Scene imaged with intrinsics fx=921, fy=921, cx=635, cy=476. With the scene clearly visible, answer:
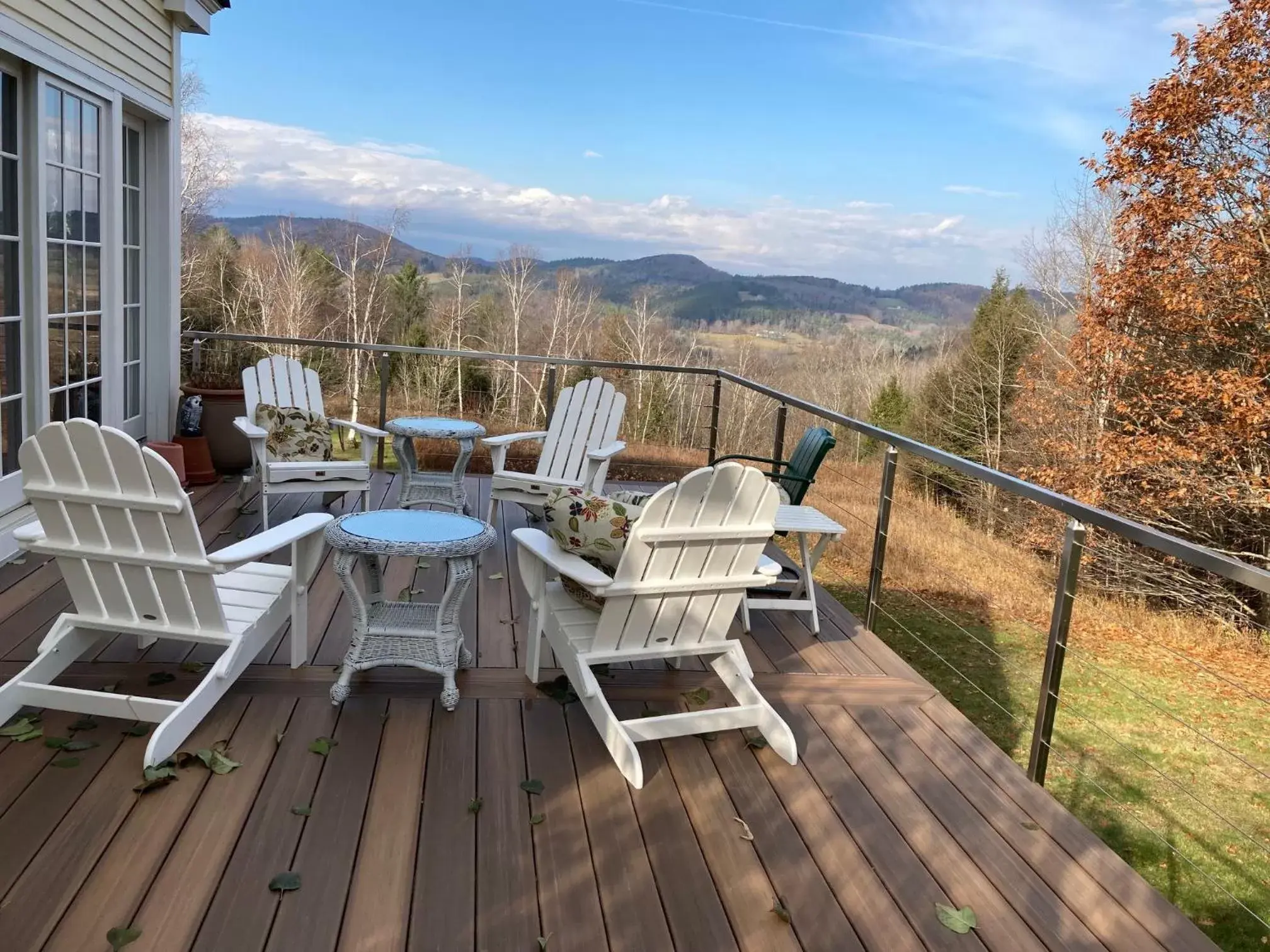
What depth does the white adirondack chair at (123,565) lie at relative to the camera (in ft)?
7.97

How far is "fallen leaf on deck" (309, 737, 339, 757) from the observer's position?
2.48 m

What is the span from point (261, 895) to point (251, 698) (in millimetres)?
1026

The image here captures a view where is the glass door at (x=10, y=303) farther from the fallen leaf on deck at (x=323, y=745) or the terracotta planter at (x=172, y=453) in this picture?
the fallen leaf on deck at (x=323, y=745)

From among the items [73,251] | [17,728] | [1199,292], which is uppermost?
[1199,292]

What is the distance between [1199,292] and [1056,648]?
27.7 ft

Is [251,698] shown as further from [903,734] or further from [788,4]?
[788,4]

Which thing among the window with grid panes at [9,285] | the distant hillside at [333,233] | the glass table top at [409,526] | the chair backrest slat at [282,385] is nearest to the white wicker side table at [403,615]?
the glass table top at [409,526]

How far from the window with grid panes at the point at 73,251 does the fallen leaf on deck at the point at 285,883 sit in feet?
10.9

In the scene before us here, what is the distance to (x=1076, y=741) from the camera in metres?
6.38

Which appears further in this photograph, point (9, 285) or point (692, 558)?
point (9, 285)

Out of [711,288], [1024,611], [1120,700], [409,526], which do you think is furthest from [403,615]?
[711,288]

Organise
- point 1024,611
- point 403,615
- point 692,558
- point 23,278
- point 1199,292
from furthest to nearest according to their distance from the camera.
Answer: point 1199,292
point 1024,611
point 23,278
point 403,615
point 692,558

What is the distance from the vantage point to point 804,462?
4.22m

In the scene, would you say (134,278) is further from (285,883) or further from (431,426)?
(285,883)
